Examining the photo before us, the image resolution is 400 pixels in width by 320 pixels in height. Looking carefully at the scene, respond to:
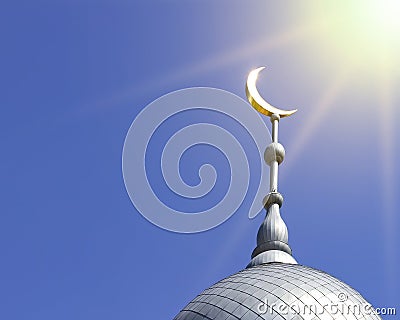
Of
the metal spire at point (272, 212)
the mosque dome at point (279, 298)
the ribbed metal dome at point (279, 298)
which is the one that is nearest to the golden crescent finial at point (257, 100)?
the metal spire at point (272, 212)

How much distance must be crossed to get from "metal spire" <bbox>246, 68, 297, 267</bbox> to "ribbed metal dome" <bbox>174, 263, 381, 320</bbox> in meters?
2.21

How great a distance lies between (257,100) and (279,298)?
11.5m

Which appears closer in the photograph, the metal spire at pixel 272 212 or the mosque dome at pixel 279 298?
the mosque dome at pixel 279 298

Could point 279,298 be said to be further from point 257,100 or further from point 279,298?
point 257,100

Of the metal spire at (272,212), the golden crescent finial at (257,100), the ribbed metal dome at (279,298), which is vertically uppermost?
the golden crescent finial at (257,100)

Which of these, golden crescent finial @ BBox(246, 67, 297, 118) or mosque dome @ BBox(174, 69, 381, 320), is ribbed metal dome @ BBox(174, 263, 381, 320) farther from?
golden crescent finial @ BBox(246, 67, 297, 118)

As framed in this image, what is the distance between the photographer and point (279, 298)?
2327 centimetres

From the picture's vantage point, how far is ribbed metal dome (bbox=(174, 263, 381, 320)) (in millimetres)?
22828

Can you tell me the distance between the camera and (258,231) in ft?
96.2

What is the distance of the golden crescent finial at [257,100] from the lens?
32.0 metres

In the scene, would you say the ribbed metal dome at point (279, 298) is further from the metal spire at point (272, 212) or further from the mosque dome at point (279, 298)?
the metal spire at point (272, 212)

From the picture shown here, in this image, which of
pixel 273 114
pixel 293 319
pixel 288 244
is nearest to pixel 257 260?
pixel 288 244

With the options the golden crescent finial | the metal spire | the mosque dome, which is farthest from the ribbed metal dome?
the golden crescent finial

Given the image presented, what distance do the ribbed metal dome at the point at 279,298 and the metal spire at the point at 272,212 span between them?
2206 millimetres
